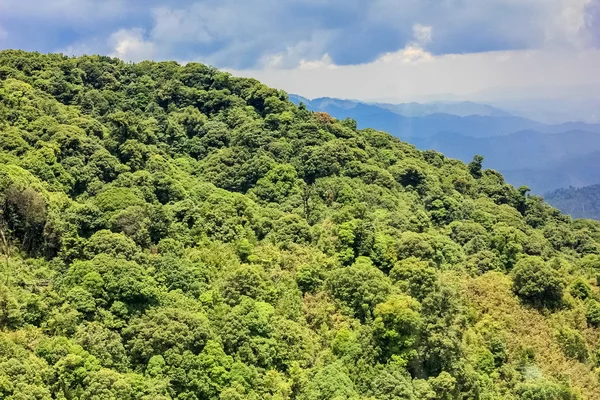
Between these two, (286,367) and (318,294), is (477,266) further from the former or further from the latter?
(286,367)

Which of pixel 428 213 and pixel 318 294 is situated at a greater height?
pixel 428 213

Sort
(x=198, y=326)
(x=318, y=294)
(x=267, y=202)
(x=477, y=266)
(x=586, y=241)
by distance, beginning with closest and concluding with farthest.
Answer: (x=198, y=326) < (x=318, y=294) < (x=477, y=266) < (x=267, y=202) < (x=586, y=241)

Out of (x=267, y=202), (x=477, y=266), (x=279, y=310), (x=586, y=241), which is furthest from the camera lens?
(x=586, y=241)

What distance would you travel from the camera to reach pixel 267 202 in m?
39.8

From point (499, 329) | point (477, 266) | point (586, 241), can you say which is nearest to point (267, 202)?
point (477, 266)

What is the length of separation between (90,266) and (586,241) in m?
47.1

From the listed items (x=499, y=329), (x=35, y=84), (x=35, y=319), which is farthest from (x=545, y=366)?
(x=35, y=84)

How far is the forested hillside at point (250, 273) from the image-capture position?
2095cm

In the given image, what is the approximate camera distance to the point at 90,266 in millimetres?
23062

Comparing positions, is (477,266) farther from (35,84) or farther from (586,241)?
(35,84)

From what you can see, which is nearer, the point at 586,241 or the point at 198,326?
the point at 198,326

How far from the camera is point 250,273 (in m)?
26.3

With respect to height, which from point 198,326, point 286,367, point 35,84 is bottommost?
point 286,367

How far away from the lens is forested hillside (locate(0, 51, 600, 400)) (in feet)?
68.7
